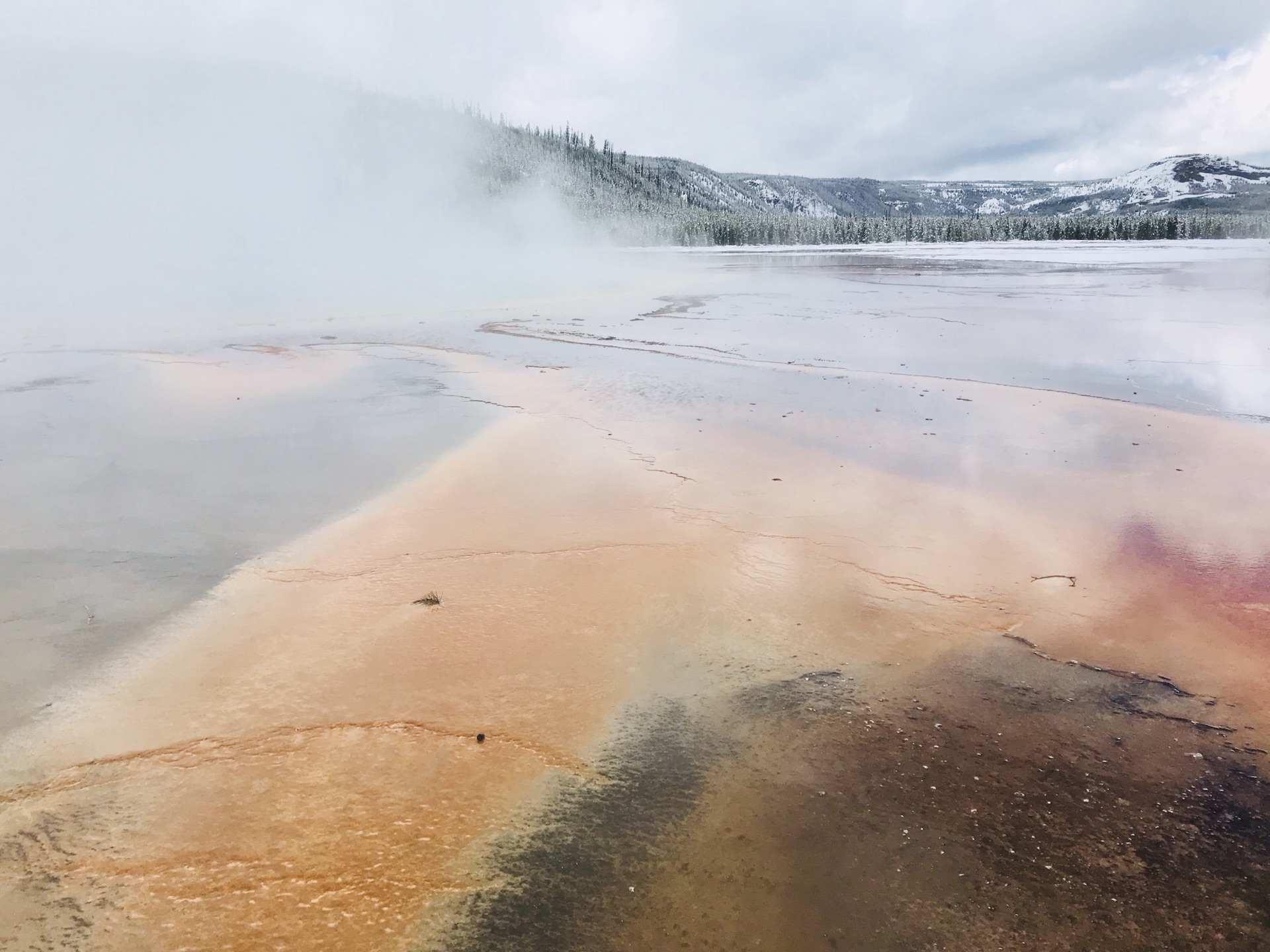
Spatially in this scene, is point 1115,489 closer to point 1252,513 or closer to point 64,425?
point 1252,513

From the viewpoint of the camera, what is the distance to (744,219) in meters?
102

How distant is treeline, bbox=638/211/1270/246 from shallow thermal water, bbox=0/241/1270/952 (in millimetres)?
86397

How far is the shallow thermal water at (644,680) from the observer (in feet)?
7.50

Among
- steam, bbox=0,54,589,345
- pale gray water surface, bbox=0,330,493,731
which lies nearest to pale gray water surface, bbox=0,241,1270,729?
pale gray water surface, bbox=0,330,493,731

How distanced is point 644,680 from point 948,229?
98.2 metres

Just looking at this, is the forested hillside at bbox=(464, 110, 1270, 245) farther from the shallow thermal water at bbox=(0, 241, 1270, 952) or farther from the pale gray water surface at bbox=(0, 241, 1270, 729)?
the shallow thermal water at bbox=(0, 241, 1270, 952)

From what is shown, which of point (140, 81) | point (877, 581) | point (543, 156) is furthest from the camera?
point (543, 156)

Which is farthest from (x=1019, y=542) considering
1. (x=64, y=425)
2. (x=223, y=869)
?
(x=64, y=425)

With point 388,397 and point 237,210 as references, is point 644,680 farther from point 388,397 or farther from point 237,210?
point 237,210

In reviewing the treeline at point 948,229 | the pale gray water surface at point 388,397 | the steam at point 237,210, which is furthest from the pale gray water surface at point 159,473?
the treeline at point 948,229

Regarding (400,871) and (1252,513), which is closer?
(400,871)

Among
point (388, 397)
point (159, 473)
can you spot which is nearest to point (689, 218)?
point (388, 397)

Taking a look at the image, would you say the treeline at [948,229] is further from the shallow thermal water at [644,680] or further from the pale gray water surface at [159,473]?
the shallow thermal water at [644,680]

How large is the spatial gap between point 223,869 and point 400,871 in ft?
1.86
